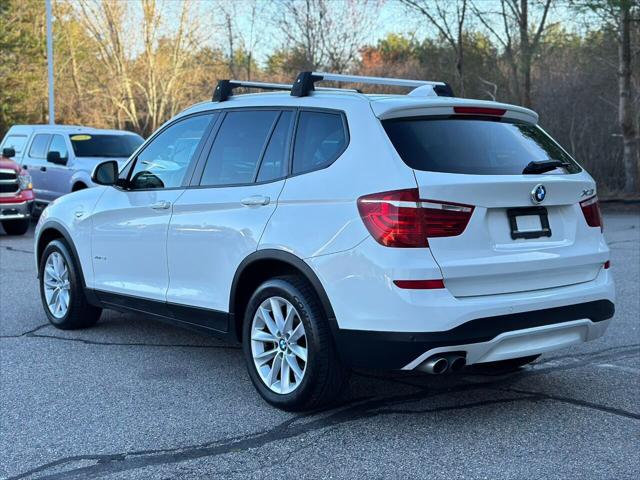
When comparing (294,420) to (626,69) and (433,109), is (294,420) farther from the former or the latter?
(626,69)

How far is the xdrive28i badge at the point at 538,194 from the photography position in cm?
430

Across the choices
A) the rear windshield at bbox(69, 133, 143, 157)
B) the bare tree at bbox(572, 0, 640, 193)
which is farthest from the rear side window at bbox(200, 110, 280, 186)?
the bare tree at bbox(572, 0, 640, 193)

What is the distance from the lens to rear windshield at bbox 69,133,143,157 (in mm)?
15719

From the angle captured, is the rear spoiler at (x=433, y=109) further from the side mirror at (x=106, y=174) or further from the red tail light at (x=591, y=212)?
the side mirror at (x=106, y=174)

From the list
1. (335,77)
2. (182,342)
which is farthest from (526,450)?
(182,342)

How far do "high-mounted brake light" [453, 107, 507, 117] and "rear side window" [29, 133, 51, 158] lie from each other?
13.4 meters

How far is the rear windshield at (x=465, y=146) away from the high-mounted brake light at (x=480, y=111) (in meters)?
0.04

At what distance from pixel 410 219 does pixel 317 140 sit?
96cm

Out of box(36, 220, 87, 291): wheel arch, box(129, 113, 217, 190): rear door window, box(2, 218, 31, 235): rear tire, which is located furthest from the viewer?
box(2, 218, 31, 235): rear tire

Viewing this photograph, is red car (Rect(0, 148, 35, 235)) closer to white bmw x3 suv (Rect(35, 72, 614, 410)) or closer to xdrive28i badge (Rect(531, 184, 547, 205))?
white bmw x3 suv (Rect(35, 72, 614, 410))

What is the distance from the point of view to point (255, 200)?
4.74 m

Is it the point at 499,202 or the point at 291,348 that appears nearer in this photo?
the point at 499,202

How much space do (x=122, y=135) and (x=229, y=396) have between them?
1231cm

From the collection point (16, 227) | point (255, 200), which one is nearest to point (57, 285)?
point (255, 200)
